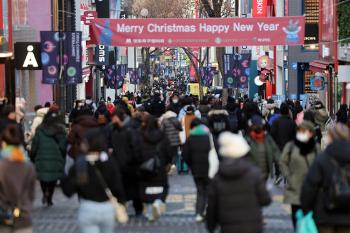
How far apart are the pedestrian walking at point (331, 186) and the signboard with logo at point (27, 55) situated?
19.7 m

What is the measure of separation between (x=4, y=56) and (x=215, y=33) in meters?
9.03

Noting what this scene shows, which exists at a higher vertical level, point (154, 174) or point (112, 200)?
point (112, 200)

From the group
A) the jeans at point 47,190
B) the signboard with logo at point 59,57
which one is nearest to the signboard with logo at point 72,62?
the signboard with logo at point 59,57

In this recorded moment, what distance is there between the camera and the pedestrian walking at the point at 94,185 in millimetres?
10500

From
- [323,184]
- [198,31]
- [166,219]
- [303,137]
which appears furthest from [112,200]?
[198,31]

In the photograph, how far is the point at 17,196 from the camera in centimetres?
1024

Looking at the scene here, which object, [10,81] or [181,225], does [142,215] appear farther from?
[10,81]

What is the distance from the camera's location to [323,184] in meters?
10.0

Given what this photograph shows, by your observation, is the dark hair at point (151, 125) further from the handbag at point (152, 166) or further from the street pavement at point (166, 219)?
the street pavement at point (166, 219)

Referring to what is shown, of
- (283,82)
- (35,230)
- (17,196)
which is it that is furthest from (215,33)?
(283,82)

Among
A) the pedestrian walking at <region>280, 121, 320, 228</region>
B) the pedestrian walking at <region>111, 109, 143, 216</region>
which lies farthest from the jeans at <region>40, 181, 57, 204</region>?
the pedestrian walking at <region>280, 121, 320, 228</region>

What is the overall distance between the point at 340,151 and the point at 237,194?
1238 mm

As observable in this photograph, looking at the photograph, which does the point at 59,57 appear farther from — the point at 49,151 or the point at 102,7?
the point at 102,7

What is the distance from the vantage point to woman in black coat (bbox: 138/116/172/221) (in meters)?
16.1
